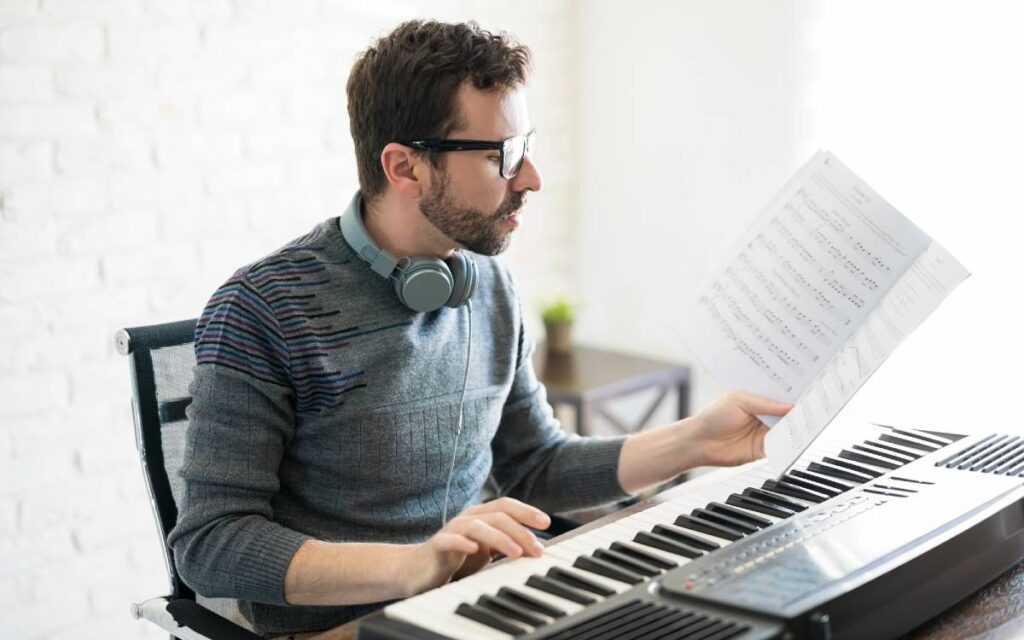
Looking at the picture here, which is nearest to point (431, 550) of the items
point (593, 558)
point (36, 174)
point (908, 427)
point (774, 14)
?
point (593, 558)

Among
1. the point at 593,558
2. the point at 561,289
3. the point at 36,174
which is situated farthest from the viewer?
the point at 561,289

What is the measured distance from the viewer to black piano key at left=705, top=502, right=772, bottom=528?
4.11 ft

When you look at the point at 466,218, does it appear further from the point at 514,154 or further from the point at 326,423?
the point at 326,423

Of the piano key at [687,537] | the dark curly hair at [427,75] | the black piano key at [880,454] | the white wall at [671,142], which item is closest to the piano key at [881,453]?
the black piano key at [880,454]

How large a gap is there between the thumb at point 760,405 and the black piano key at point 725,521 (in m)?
0.28

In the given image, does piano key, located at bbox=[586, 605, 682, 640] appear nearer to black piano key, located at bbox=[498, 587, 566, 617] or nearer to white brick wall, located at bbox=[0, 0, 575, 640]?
black piano key, located at bbox=[498, 587, 566, 617]

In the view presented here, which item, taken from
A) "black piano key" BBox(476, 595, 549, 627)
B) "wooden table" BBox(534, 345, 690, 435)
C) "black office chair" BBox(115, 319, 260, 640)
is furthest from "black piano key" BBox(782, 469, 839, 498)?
"wooden table" BBox(534, 345, 690, 435)

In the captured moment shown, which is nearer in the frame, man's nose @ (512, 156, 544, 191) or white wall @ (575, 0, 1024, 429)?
man's nose @ (512, 156, 544, 191)

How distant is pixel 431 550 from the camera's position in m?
1.22

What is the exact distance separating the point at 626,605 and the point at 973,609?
40 cm

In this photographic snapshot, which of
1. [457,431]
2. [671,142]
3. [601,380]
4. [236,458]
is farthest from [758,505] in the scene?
[671,142]

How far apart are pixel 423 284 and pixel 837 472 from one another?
0.56 metres

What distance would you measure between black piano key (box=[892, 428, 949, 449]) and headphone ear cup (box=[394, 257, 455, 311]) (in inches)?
23.6

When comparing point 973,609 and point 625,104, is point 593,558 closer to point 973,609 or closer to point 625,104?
point 973,609
